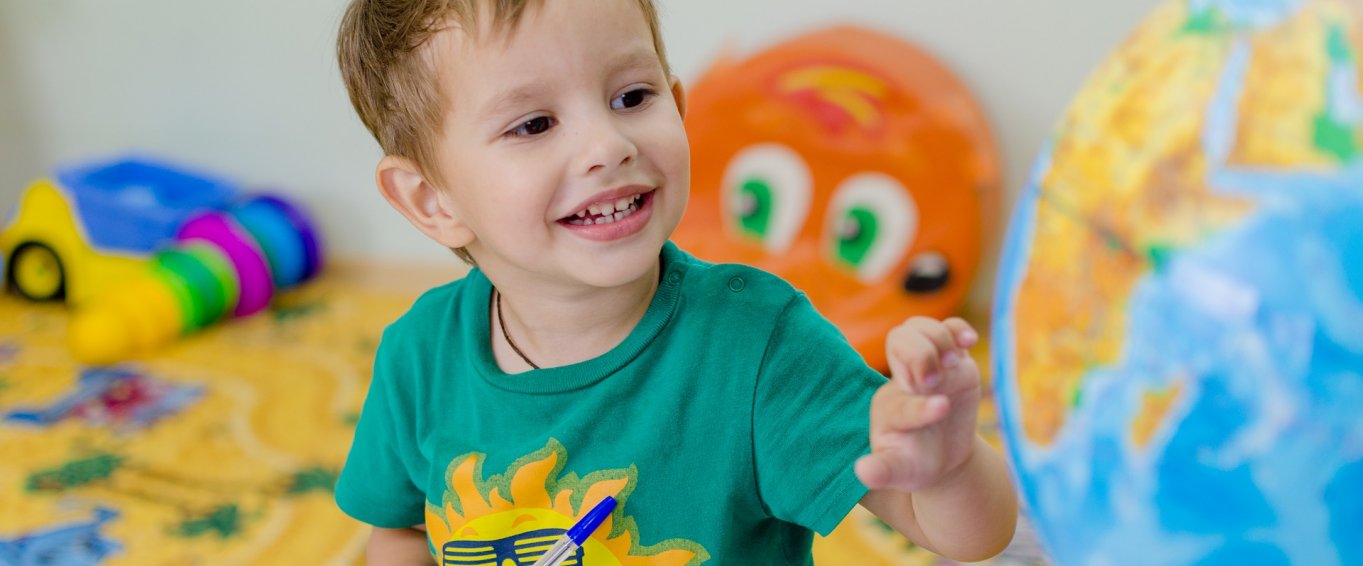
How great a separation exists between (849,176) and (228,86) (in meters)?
1.30

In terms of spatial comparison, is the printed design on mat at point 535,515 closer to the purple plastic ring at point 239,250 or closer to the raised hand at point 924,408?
the raised hand at point 924,408

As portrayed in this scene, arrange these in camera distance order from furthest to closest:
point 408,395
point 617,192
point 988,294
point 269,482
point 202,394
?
point 988,294, point 202,394, point 269,482, point 408,395, point 617,192

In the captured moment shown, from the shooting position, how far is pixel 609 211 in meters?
0.67

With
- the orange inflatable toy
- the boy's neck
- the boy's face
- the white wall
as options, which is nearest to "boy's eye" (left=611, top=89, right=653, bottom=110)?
the boy's face

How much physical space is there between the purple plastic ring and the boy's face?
5.51 feet

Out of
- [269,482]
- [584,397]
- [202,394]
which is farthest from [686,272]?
[202,394]

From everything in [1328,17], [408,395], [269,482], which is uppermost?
[1328,17]

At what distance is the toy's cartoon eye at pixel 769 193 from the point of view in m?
1.98

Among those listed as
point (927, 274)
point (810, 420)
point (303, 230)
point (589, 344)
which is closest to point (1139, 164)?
point (810, 420)

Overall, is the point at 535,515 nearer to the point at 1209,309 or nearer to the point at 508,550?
the point at 508,550

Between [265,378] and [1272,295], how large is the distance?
69.3 inches

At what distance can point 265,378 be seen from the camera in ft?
6.55

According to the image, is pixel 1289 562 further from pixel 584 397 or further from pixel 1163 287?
pixel 584 397

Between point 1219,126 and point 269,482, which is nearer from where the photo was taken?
point 1219,126
